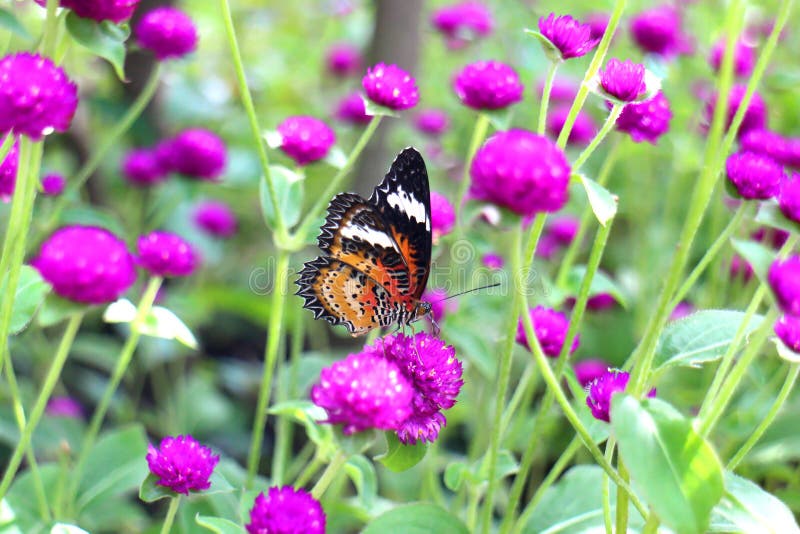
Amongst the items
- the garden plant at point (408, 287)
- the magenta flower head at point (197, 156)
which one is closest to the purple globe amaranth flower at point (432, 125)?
the garden plant at point (408, 287)

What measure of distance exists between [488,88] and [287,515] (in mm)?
805

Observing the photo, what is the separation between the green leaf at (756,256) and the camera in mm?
866

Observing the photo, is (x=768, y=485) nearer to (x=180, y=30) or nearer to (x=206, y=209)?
(x=180, y=30)

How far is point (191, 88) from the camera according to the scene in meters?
2.97

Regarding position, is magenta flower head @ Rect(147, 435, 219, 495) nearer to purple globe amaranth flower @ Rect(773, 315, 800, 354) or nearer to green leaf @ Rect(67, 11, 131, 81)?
green leaf @ Rect(67, 11, 131, 81)

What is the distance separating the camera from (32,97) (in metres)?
0.91

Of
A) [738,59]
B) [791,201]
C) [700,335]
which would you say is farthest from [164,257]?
[738,59]

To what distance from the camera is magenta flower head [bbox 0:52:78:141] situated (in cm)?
91

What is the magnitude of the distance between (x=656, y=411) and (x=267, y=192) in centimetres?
78

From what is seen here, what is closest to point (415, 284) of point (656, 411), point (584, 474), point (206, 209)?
point (584, 474)

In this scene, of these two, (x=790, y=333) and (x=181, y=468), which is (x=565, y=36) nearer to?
(x=790, y=333)

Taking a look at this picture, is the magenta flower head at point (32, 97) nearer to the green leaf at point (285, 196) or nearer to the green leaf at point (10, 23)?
the green leaf at point (10, 23)

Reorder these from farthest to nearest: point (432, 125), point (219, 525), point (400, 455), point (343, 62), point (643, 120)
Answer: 1. point (343, 62)
2. point (432, 125)
3. point (643, 120)
4. point (400, 455)
5. point (219, 525)

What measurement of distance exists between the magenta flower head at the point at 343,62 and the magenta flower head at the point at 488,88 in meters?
1.75
